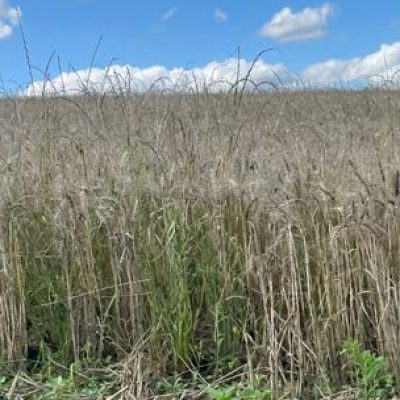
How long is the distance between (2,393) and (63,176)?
126 centimetres

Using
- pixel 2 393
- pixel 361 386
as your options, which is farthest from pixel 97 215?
pixel 361 386

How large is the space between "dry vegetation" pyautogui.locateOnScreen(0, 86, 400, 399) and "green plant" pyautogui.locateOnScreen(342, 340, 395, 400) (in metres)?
0.08

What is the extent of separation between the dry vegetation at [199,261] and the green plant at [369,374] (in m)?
0.08

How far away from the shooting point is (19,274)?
9.75 feet

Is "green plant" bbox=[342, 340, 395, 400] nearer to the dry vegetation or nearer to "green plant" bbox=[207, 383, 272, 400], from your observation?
the dry vegetation

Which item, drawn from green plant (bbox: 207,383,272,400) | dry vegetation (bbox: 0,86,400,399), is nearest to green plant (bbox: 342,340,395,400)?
dry vegetation (bbox: 0,86,400,399)

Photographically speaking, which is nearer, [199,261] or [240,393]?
[240,393]

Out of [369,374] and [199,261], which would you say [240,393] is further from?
[199,261]

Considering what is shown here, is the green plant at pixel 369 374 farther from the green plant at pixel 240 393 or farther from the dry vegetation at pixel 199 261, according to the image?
the green plant at pixel 240 393

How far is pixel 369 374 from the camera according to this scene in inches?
99.5

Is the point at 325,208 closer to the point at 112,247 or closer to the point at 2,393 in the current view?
the point at 112,247

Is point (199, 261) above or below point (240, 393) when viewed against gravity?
above

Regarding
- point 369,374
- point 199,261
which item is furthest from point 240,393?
point 199,261

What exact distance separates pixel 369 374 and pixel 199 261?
3.34 feet
